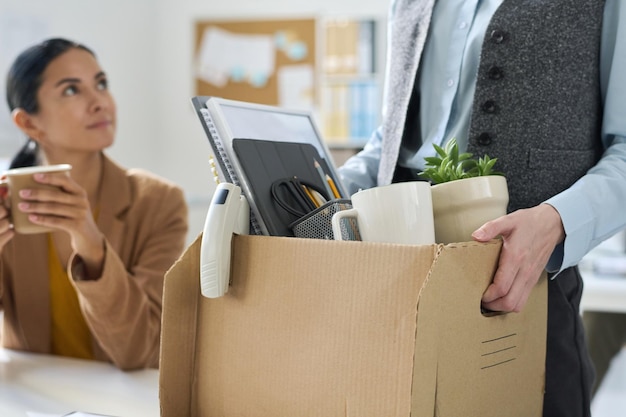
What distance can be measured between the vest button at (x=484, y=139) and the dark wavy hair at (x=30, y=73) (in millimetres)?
1212

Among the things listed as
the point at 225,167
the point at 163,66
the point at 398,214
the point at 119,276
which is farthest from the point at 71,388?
the point at 163,66

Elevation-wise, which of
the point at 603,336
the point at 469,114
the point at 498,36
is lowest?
the point at 603,336

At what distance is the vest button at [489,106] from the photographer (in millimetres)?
1020

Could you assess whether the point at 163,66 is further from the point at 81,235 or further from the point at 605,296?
the point at 81,235

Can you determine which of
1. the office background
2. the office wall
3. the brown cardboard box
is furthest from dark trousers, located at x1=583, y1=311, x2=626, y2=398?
the office wall

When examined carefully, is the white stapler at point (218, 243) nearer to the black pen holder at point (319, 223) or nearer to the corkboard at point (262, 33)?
the black pen holder at point (319, 223)

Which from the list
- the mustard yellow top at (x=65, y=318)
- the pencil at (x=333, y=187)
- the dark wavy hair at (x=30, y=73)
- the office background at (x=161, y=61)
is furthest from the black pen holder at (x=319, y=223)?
the office background at (x=161, y=61)

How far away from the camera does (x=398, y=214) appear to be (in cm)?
78

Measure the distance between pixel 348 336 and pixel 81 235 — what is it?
80 centimetres

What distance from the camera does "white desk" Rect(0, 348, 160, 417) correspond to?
1.09m

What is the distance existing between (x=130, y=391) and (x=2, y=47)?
3048 mm

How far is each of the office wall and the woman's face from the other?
259 centimetres

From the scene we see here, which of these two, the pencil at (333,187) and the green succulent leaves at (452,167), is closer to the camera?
the green succulent leaves at (452,167)

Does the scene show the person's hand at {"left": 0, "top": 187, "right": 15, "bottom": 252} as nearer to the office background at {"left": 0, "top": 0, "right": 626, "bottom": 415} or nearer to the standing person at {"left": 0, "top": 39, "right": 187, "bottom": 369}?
the standing person at {"left": 0, "top": 39, "right": 187, "bottom": 369}
